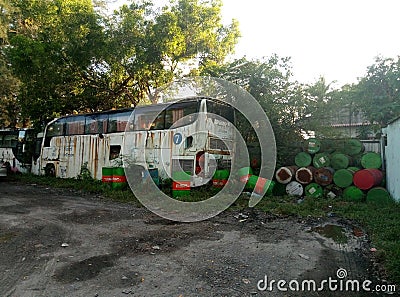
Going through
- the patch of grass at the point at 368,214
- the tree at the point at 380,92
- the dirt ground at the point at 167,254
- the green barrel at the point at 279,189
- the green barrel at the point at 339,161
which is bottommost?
the dirt ground at the point at 167,254

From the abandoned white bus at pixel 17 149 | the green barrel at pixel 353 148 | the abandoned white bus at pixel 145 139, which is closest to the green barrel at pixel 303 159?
the green barrel at pixel 353 148

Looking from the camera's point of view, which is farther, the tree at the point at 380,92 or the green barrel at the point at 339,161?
the tree at the point at 380,92

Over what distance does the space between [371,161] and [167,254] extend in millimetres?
6679

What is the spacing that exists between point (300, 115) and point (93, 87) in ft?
31.2

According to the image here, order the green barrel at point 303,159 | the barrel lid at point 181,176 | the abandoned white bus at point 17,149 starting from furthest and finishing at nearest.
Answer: the abandoned white bus at point 17,149
the green barrel at point 303,159
the barrel lid at point 181,176

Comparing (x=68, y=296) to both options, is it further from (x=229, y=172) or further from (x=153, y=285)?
(x=229, y=172)

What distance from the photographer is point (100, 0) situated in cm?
1641

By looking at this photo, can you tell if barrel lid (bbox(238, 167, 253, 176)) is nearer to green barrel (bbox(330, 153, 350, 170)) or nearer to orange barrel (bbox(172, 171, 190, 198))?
orange barrel (bbox(172, 171, 190, 198))

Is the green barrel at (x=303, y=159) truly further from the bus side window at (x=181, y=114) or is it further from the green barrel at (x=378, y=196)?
the bus side window at (x=181, y=114)

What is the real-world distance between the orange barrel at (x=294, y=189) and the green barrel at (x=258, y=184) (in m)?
0.64

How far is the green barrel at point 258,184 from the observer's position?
9008 millimetres

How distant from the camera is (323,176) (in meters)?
8.88

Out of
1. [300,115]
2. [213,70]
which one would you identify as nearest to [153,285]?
[300,115]

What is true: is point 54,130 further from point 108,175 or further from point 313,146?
point 313,146
